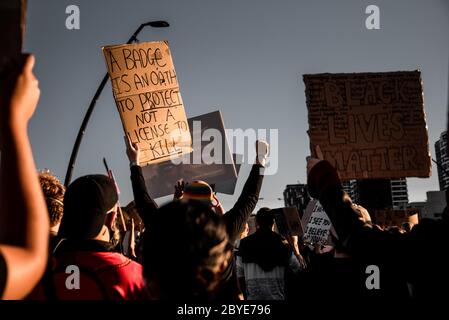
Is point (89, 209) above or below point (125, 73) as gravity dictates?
below

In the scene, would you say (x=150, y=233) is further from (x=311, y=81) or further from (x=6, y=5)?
(x=311, y=81)

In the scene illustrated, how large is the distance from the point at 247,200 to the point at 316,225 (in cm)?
573


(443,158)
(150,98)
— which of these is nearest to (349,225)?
(150,98)

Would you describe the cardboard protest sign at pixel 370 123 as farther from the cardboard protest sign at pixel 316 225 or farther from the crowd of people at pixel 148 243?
the cardboard protest sign at pixel 316 225

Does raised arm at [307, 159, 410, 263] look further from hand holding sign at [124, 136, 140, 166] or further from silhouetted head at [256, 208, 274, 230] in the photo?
silhouetted head at [256, 208, 274, 230]

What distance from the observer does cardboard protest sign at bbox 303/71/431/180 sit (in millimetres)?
5129

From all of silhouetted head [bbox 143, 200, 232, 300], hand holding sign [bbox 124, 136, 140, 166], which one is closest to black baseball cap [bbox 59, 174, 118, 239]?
silhouetted head [bbox 143, 200, 232, 300]

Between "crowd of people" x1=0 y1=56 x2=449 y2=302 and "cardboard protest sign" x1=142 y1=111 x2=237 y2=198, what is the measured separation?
3.43 meters

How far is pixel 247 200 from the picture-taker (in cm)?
303

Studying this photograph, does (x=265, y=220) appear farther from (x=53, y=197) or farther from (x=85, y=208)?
(x=85, y=208)

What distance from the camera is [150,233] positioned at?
156 cm

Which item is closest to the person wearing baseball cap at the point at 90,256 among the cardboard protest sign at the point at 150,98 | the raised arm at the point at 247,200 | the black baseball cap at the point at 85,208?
the black baseball cap at the point at 85,208
